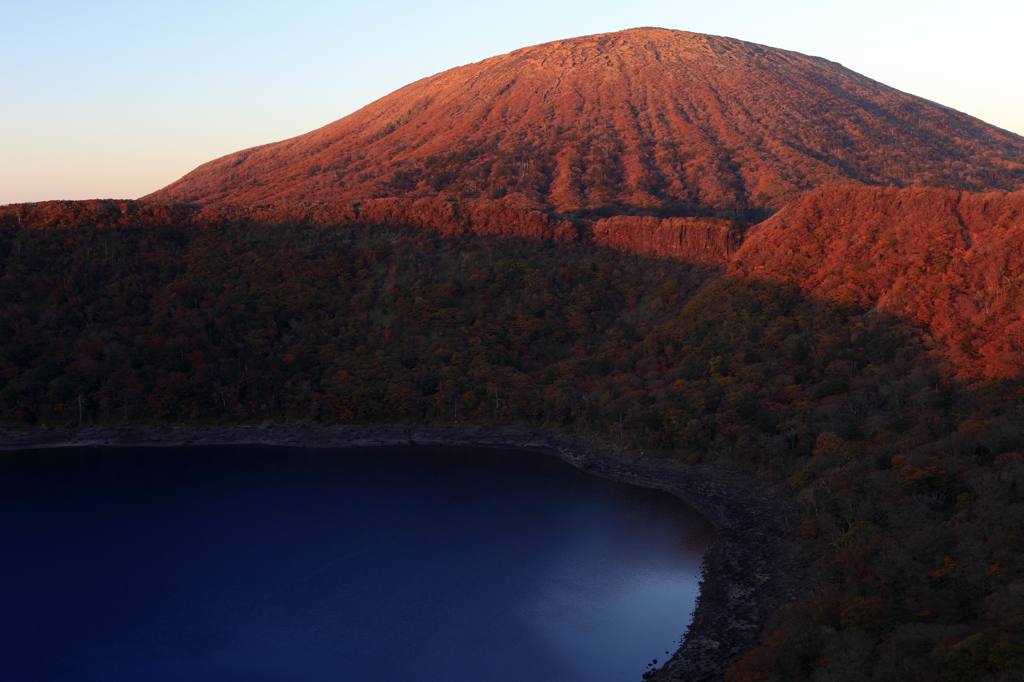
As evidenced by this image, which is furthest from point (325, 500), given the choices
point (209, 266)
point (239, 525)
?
point (209, 266)

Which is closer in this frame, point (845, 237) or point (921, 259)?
point (921, 259)

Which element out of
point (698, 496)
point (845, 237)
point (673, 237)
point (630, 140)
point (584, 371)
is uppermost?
point (630, 140)

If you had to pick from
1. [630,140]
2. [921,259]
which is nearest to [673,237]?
[921,259]

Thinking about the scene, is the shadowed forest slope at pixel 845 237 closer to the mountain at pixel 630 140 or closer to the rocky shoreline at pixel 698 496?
the mountain at pixel 630 140

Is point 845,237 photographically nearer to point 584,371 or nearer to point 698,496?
point 584,371

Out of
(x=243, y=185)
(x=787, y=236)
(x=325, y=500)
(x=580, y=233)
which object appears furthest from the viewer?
(x=243, y=185)

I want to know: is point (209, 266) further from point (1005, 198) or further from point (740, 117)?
point (740, 117)

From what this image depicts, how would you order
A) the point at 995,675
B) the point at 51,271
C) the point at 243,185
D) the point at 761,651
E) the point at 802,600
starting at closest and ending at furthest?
1. the point at 995,675
2. the point at 761,651
3. the point at 802,600
4. the point at 51,271
5. the point at 243,185
